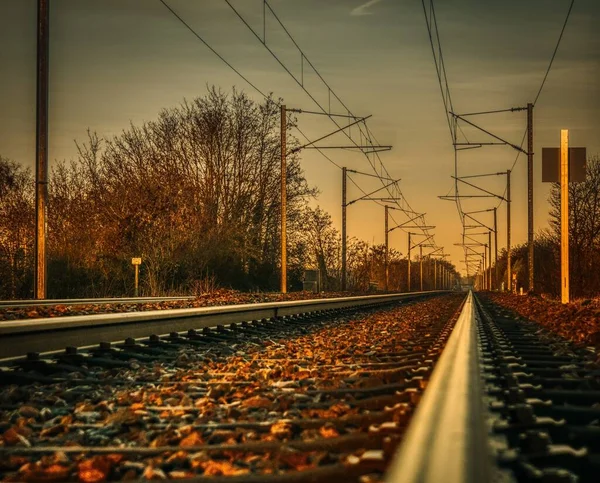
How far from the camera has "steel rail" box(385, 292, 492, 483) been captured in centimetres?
193

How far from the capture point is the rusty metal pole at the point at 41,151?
19469mm

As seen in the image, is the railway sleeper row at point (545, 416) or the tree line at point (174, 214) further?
the tree line at point (174, 214)

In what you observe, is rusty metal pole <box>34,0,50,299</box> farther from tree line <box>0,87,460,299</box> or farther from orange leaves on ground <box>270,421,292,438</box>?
orange leaves on ground <box>270,421,292,438</box>

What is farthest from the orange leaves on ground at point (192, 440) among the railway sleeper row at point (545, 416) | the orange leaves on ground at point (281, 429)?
the railway sleeper row at point (545, 416)

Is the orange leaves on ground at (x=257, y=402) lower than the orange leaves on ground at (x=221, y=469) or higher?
lower

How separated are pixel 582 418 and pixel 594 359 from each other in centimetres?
320

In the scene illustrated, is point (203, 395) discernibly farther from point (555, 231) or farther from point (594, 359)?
point (555, 231)

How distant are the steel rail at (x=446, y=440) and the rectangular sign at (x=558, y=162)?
1803 cm

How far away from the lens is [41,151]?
65.0 feet

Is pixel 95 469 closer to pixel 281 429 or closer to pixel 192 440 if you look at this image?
pixel 192 440

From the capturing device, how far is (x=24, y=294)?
2567 cm

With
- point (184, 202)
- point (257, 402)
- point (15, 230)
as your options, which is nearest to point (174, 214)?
point (184, 202)

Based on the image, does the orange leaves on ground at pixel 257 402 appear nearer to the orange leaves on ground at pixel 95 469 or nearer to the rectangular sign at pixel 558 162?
the orange leaves on ground at pixel 95 469

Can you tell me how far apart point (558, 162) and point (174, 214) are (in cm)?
1721
